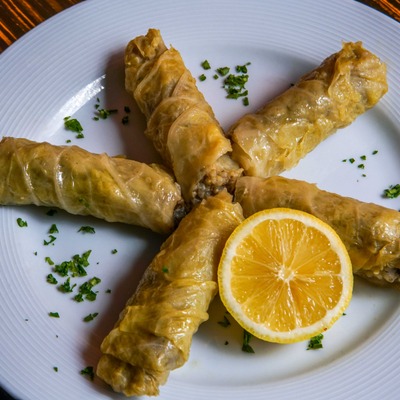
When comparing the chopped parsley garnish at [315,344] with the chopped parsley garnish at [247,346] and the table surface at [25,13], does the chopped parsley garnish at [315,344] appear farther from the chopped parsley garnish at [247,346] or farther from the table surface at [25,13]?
the table surface at [25,13]

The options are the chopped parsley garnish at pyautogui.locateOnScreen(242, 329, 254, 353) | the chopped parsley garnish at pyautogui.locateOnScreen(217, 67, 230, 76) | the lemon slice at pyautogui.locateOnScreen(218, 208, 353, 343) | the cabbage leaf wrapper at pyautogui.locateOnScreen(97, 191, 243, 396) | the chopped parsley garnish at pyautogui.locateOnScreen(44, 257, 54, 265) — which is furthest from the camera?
the chopped parsley garnish at pyautogui.locateOnScreen(217, 67, 230, 76)

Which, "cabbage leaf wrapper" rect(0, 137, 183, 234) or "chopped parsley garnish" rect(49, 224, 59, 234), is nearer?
"cabbage leaf wrapper" rect(0, 137, 183, 234)

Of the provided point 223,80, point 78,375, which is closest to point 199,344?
point 78,375

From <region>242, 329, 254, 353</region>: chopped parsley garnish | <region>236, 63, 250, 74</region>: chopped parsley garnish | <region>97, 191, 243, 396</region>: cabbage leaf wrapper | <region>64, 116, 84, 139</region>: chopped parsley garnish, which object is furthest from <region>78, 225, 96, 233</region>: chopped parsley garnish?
<region>236, 63, 250, 74</region>: chopped parsley garnish

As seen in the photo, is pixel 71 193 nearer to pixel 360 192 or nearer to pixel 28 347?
pixel 28 347

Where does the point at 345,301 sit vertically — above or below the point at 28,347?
below

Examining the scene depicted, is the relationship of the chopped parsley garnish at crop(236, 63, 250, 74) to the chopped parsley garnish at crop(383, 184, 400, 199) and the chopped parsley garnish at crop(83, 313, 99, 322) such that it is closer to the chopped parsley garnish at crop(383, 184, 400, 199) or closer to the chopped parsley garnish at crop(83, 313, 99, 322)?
the chopped parsley garnish at crop(383, 184, 400, 199)

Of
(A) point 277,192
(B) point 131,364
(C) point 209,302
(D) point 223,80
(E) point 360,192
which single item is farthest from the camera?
(D) point 223,80
